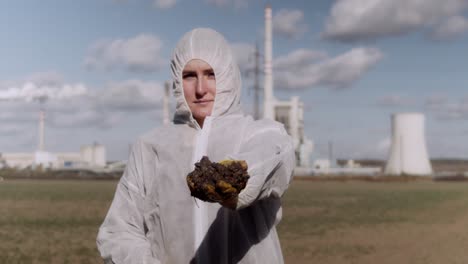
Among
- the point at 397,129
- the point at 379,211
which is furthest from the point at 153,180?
the point at 397,129

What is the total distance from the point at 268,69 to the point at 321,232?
5150 cm

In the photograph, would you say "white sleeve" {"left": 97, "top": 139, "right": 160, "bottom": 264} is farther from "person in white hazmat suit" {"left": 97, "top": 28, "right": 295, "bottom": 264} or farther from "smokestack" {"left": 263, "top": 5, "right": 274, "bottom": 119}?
"smokestack" {"left": 263, "top": 5, "right": 274, "bottom": 119}

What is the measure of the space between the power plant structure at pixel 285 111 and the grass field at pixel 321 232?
127 feet

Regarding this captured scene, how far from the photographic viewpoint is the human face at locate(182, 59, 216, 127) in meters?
2.42

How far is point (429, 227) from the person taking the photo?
2147 cm

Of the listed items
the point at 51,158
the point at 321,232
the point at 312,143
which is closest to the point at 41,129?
the point at 51,158

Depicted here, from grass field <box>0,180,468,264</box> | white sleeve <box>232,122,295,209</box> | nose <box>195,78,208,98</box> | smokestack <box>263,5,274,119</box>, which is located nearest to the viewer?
white sleeve <box>232,122,295,209</box>

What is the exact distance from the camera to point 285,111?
75688 millimetres

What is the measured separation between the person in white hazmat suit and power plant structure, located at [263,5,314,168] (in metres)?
63.0

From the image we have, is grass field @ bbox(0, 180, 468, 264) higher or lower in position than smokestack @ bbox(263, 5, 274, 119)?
lower

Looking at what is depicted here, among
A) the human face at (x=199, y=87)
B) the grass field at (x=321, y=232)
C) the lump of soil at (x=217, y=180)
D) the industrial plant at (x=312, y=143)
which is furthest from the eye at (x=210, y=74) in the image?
the industrial plant at (x=312, y=143)

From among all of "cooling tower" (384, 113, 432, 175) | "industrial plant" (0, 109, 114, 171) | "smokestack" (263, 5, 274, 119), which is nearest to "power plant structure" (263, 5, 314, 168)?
"smokestack" (263, 5, 274, 119)

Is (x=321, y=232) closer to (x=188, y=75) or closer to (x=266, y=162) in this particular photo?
(x=188, y=75)

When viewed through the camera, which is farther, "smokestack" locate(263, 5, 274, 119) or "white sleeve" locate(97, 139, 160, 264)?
"smokestack" locate(263, 5, 274, 119)
